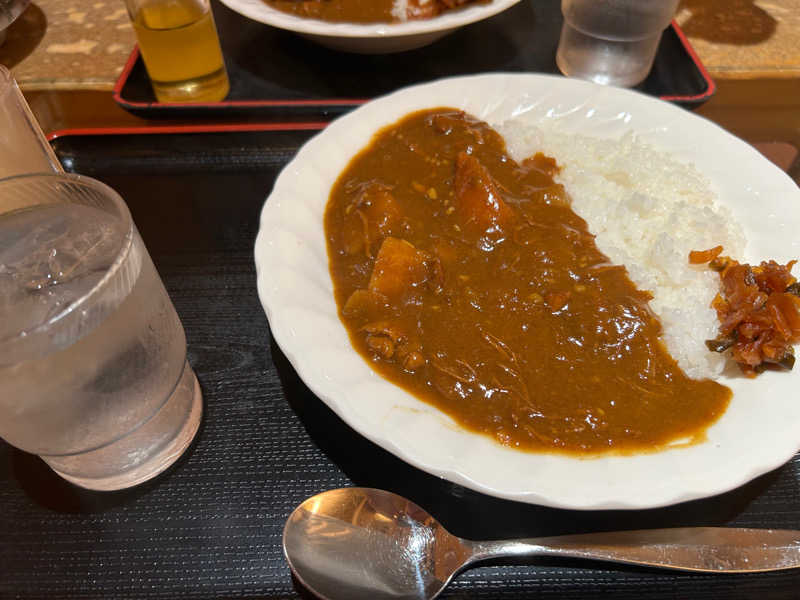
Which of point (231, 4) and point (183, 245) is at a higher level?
point (231, 4)

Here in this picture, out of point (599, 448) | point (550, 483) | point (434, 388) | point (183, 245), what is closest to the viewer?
point (550, 483)

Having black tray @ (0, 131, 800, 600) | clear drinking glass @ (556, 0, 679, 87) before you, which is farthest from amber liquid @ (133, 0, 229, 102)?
clear drinking glass @ (556, 0, 679, 87)

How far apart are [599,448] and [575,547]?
9.6 inches

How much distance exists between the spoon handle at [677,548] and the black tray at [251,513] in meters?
0.05

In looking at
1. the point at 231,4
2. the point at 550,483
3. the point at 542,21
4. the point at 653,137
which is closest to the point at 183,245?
the point at 231,4

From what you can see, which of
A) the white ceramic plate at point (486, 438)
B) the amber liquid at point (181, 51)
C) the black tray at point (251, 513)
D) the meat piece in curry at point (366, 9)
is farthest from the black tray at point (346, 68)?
the black tray at point (251, 513)

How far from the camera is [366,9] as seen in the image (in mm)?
2809

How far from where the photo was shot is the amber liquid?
8.21 feet

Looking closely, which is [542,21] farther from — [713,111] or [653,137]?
[653,137]

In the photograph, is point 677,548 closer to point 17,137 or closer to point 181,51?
point 17,137

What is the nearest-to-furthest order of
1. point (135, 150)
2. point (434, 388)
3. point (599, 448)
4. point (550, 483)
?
point (550, 483), point (599, 448), point (434, 388), point (135, 150)

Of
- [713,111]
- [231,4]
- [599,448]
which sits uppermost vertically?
[231,4]

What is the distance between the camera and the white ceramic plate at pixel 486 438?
1.33 meters

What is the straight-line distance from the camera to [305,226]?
1.89 metres
